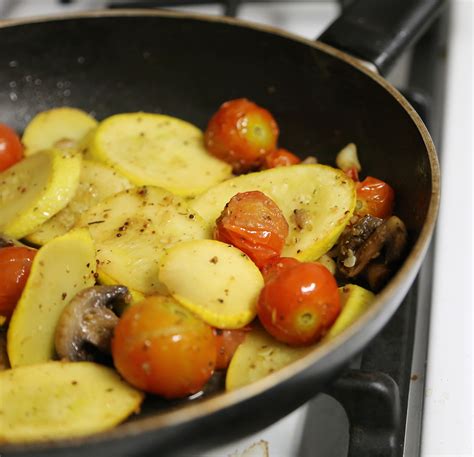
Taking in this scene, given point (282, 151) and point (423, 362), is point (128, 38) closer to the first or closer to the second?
point (282, 151)

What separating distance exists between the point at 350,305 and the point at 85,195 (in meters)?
0.59

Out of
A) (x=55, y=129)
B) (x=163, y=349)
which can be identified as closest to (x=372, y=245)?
(x=163, y=349)

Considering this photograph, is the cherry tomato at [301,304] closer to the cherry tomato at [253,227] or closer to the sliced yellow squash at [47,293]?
the cherry tomato at [253,227]

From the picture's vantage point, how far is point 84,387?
0.99 m

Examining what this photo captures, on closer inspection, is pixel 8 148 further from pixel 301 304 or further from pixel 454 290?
pixel 454 290

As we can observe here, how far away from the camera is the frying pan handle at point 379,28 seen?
4.76ft

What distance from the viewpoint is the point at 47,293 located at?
1.10 m

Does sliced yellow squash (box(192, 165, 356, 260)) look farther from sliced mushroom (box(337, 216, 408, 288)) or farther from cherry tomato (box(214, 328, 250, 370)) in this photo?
cherry tomato (box(214, 328, 250, 370))

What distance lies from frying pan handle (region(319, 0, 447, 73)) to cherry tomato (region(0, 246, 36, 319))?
768 millimetres

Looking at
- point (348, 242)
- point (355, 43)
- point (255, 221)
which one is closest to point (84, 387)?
point (255, 221)

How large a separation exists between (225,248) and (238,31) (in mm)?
640

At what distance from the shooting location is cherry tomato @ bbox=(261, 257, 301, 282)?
1.12 m

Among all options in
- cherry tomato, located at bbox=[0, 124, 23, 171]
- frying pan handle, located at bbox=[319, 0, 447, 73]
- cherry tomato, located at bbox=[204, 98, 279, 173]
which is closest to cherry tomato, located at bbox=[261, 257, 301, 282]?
cherry tomato, located at bbox=[204, 98, 279, 173]

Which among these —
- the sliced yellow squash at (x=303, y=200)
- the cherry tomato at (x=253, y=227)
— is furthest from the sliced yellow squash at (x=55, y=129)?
the cherry tomato at (x=253, y=227)
